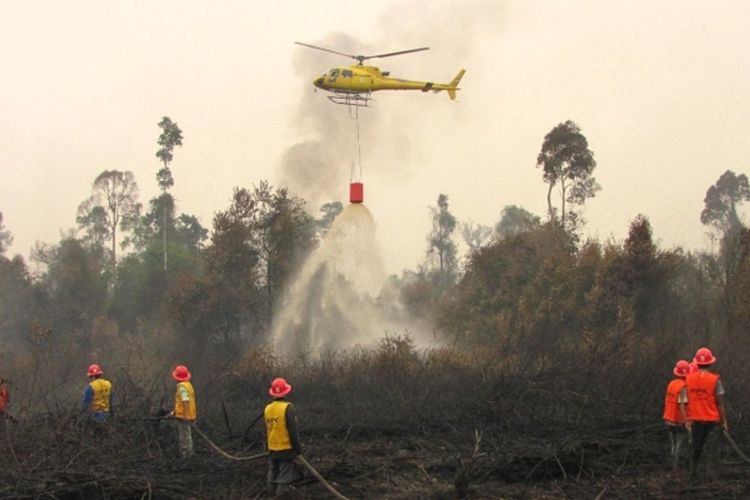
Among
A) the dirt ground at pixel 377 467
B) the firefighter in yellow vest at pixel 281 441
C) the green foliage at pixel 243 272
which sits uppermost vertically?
the green foliage at pixel 243 272

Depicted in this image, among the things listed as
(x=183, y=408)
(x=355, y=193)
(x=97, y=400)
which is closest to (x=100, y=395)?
(x=97, y=400)

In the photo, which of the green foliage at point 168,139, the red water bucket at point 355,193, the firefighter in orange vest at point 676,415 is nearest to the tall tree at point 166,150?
the green foliage at point 168,139

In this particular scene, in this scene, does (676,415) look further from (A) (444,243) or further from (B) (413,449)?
(A) (444,243)

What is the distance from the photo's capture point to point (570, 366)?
71.3ft

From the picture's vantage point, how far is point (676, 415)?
1362 centimetres

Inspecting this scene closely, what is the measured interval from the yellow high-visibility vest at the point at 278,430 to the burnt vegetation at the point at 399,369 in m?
1.65

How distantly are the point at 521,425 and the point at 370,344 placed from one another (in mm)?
24350

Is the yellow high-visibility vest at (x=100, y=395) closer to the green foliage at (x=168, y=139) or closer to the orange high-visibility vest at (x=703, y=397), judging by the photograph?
the orange high-visibility vest at (x=703, y=397)

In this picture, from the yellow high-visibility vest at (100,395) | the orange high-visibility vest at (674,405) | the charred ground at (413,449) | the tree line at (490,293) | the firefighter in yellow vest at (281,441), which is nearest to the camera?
the firefighter in yellow vest at (281,441)

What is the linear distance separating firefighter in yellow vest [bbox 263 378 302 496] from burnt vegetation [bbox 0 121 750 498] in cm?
121

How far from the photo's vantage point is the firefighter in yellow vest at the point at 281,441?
10828mm

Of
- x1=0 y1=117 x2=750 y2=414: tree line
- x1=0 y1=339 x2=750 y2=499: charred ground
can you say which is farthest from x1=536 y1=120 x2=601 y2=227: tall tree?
x1=0 y1=339 x2=750 y2=499: charred ground

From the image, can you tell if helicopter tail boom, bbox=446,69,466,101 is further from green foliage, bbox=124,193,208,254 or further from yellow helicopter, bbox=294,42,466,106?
green foliage, bbox=124,193,208,254

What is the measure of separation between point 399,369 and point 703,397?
16587 millimetres
